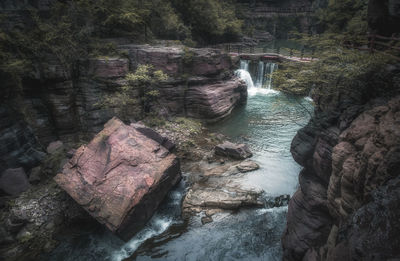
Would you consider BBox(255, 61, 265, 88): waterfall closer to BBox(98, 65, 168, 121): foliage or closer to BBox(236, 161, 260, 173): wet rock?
BBox(98, 65, 168, 121): foliage

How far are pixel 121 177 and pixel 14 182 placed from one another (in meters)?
4.68

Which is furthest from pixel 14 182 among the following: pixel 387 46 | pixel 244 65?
pixel 244 65

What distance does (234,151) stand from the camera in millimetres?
12680

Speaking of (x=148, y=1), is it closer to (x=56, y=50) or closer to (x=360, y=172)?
(x=56, y=50)

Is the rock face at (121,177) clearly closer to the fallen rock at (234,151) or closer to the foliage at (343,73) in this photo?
the fallen rock at (234,151)

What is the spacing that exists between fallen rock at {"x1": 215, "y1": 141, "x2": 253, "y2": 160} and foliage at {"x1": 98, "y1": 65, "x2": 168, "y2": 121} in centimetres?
593

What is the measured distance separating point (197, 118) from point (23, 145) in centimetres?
1095

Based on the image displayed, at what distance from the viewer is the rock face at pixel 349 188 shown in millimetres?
3391

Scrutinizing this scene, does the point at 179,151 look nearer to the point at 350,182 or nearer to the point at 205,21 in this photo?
the point at 350,182

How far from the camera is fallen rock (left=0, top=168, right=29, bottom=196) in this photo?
8.81m

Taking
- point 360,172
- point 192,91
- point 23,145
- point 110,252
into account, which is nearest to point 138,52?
point 192,91

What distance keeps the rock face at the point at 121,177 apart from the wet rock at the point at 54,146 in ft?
9.96

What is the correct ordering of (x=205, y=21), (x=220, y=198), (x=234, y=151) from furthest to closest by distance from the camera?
1. (x=205, y=21)
2. (x=234, y=151)
3. (x=220, y=198)

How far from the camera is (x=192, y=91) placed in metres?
17.1
